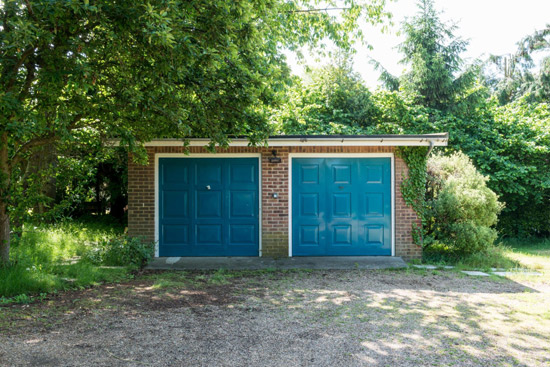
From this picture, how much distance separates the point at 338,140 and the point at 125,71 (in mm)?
4266

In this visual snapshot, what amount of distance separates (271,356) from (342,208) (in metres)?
5.33

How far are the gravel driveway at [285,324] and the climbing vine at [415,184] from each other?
179 centimetres

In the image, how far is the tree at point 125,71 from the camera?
487 centimetres

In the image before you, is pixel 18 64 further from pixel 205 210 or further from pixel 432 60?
pixel 432 60

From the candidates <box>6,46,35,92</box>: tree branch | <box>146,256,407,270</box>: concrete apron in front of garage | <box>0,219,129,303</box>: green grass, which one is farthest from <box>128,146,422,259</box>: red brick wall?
<box>6,46,35,92</box>: tree branch

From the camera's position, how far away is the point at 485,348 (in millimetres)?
4121

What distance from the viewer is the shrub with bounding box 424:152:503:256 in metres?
8.68

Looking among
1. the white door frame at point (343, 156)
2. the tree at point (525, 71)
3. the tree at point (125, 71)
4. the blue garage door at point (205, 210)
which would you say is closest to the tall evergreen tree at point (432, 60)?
the tree at point (525, 71)

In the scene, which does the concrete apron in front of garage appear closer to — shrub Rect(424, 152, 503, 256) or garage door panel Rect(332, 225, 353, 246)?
garage door panel Rect(332, 225, 353, 246)

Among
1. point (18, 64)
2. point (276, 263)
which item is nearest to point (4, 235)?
point (18, 64)

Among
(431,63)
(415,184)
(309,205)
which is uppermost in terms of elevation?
A: (431,63)

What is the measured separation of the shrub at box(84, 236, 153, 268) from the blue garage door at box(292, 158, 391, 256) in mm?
3070

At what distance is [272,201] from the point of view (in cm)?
882

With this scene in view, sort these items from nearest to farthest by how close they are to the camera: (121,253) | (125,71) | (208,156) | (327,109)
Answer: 1. (125,71)
2. (121,253)
3. (208,156)
4. (327,109)
